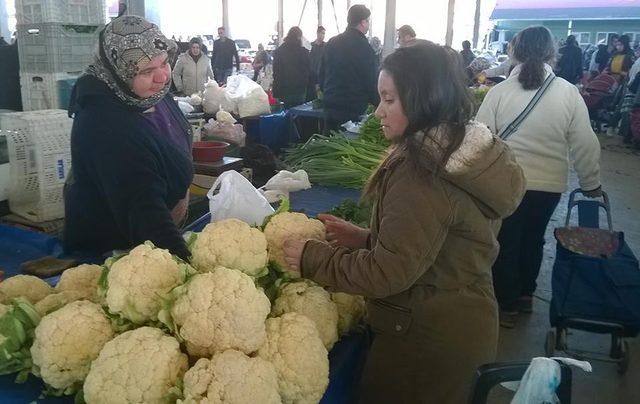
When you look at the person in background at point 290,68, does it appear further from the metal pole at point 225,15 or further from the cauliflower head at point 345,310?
the metal pole at point 225,15

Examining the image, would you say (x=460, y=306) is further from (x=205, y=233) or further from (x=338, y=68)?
(x=338, y=68)

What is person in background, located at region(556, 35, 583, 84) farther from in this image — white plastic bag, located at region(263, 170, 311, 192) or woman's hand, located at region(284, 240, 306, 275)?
woman's hand, located at region(284, 240, 306, 275)

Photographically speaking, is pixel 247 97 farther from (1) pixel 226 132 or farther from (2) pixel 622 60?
(2) pixel 622 60

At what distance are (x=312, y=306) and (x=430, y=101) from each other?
56 cm

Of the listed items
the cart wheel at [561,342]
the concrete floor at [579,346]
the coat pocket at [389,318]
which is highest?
the coat pocket at [389,318]

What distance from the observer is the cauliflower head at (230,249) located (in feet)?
3.95

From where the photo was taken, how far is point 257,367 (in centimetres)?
102

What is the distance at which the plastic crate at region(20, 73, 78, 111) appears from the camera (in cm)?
368

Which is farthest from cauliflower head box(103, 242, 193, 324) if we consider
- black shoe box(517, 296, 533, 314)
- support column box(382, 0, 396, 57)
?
support column box(382, 0, 396, 57)

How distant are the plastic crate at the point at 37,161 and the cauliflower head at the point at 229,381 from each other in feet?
8.38

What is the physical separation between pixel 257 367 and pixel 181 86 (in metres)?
7.64

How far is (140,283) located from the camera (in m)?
1.08

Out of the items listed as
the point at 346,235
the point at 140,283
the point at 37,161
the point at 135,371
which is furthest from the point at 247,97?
the point at 135,371

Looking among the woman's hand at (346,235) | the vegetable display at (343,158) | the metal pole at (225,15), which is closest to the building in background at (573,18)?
the metal pole at (225,15)
